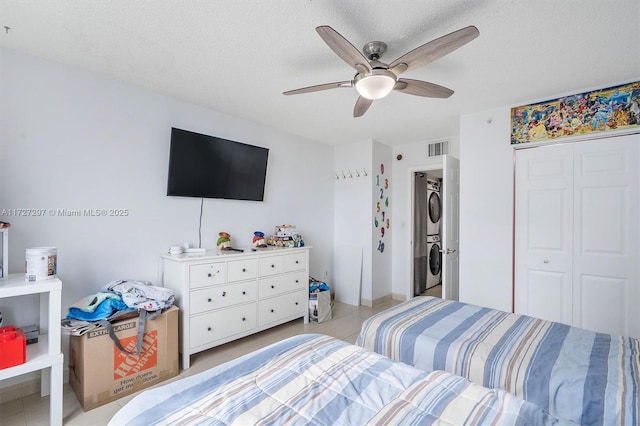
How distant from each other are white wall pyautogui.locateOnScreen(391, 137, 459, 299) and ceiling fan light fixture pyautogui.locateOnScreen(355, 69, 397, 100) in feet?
9.06

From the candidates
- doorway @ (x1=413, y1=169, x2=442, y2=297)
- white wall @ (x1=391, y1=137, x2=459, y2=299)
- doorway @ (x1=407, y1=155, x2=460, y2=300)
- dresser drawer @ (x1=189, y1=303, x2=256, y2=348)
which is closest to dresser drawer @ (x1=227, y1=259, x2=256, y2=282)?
dresser drawer @ (x1=189, y1=303, x2=256, y2=348)

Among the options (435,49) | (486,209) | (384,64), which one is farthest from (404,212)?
(435,49)

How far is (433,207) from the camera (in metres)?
5.32

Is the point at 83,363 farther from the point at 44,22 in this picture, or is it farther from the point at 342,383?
the point at 44,22

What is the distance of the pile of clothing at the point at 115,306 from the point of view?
2078 mm

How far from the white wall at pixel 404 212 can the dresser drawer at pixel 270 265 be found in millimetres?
2105

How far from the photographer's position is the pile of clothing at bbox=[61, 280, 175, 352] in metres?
2.08

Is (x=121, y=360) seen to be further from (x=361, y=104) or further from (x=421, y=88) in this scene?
(x=421, y=88)

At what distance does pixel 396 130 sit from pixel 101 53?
3.08 m

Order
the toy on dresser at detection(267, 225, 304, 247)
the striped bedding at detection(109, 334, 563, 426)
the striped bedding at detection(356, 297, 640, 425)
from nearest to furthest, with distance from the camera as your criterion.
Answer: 1. the striped bedding at detection(109, 334, 563, 426)
2. the striped bedding at detection(356, 297, 640, 425)
3. the toy on dresser at detection(267, 225, 304, 247)

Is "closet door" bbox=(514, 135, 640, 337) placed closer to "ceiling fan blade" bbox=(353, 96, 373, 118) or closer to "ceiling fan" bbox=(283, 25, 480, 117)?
"ceiling fan" bbox=(283, 25, 480, 117)

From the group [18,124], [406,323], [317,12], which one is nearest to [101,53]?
[18,124]

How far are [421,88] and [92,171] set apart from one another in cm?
262

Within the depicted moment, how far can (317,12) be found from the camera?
1660 mm
